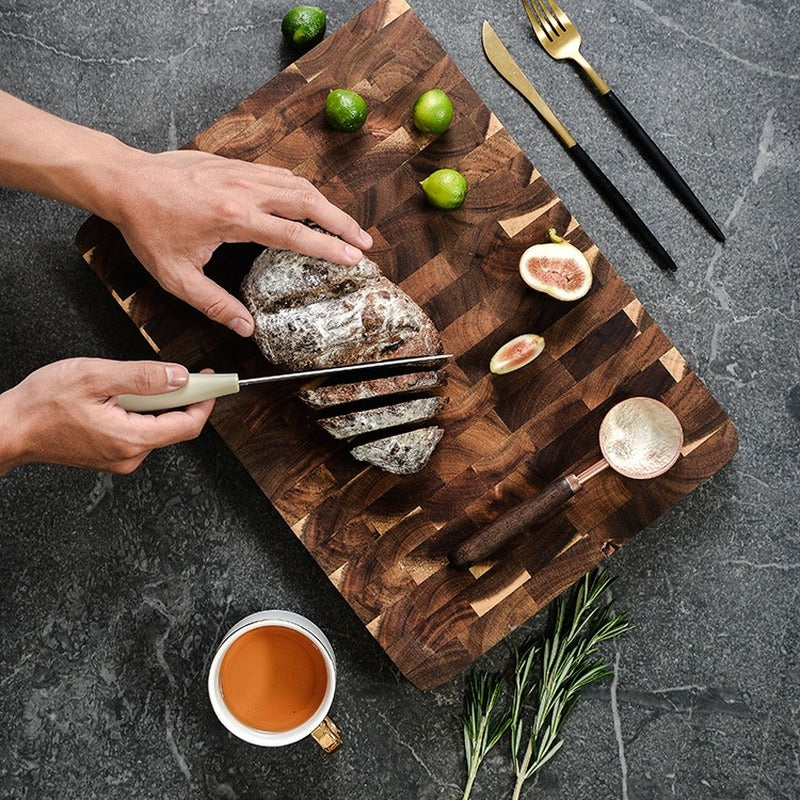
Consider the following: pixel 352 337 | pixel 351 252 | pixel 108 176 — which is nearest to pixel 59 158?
pixel 108 176

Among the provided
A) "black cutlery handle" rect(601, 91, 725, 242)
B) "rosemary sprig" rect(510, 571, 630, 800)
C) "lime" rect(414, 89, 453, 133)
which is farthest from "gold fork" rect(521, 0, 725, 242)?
"rosemary sprig" rect(510, 571, 630, 800)

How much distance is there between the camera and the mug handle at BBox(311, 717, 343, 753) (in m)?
2.90

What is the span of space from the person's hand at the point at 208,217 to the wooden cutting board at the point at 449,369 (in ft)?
0.82

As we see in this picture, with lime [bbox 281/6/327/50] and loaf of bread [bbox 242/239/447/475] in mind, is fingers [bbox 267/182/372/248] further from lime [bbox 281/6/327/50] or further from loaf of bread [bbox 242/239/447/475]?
lime [bbox 281/6/327/50]

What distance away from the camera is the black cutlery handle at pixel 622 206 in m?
3.13

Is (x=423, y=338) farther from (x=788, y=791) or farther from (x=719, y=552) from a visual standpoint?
(x=788, y=791)

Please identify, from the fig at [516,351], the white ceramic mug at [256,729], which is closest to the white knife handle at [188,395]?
the white ceramic mug at [256,729]

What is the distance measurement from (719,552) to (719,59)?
1.81 meters

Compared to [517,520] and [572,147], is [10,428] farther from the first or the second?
[572,147]

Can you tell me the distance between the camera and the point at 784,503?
316 cm

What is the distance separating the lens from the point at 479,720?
3.08 meters

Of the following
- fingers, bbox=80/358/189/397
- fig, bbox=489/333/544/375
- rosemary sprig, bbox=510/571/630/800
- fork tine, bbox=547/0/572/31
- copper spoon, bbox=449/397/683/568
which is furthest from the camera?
fork tine, bbox=547/0/572/31

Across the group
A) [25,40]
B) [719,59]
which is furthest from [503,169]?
[25,40]

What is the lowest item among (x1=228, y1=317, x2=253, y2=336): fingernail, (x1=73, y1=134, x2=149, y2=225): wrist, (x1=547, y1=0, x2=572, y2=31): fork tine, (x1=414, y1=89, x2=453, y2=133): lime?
(x1=547, y1=0, x2=572, y2=31): fork tine
